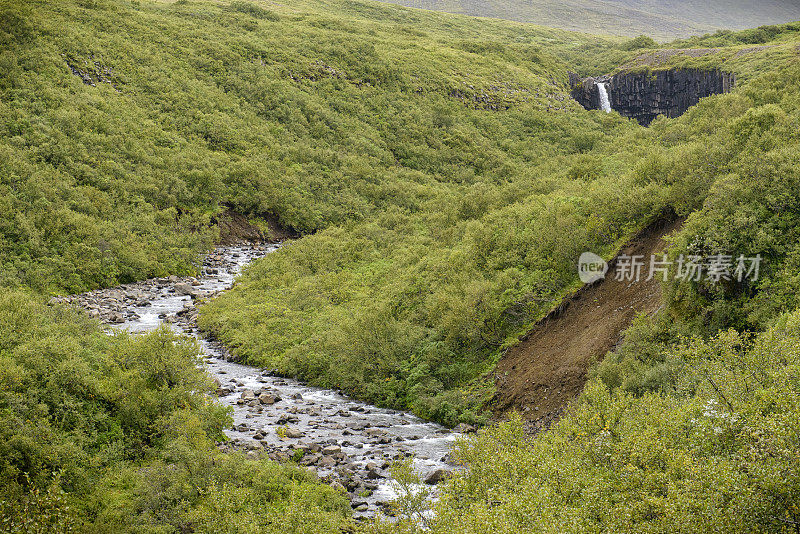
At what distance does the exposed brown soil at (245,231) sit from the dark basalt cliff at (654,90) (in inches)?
2011

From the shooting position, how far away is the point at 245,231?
50031 millimetres

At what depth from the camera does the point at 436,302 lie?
993 inches

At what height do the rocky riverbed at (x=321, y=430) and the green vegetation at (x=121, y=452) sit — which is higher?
the green vegetation at (x=121, y=452)

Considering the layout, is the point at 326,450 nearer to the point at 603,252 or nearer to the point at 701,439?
the point at 701,439

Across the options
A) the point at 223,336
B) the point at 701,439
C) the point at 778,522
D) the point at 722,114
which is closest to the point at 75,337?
the point at 223,336

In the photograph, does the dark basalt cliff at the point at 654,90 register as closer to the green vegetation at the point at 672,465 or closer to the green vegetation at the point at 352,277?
the green vegetation at the point at 352,277

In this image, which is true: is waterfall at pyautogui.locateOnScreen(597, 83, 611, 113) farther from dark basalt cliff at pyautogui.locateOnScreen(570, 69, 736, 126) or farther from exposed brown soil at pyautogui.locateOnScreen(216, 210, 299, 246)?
exposed brown soil at pyautogui.locateOnScreen(216, 210, 299, 246)

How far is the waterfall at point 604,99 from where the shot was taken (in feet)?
301

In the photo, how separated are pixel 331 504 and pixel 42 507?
6132 mm

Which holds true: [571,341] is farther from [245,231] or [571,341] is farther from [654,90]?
[654,90]

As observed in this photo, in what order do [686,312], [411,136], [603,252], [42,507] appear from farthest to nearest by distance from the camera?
[411,136] < [603,252] < [686,312] < [42,507]
